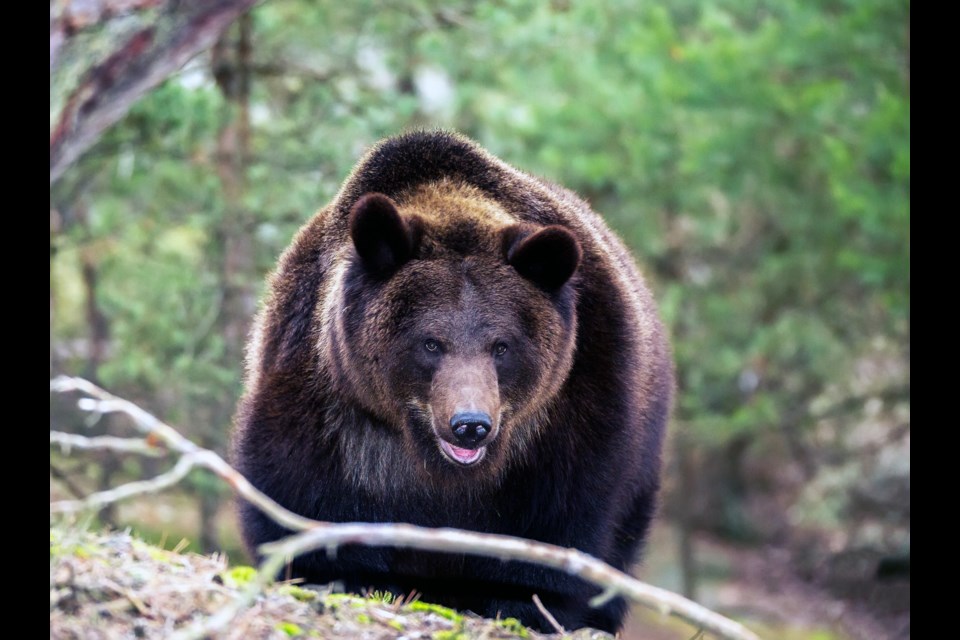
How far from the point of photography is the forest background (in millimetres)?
11359

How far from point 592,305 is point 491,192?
3.08 ft

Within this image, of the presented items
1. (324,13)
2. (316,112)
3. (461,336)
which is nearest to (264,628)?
(461,336)

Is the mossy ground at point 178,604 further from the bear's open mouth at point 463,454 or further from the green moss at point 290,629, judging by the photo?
the bear's open mouth at point 463,454

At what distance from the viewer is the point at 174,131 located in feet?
34.7

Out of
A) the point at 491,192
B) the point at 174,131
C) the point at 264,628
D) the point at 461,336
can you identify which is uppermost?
the point at 174,131

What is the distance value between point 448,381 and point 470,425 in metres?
0.29

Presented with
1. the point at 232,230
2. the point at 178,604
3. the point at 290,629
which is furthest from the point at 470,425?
the point at 232,230

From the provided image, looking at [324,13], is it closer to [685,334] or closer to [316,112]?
[316,112]

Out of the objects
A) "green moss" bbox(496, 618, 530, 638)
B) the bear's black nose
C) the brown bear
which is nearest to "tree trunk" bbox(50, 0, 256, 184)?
the brown bear

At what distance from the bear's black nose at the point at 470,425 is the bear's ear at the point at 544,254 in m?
0.90

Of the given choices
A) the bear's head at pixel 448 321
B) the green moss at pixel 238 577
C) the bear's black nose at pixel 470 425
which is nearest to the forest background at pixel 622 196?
the bear's head at pixel 448 321

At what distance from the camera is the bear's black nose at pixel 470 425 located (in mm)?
5113
